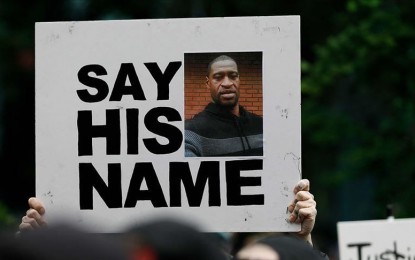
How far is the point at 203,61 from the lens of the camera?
5.26m

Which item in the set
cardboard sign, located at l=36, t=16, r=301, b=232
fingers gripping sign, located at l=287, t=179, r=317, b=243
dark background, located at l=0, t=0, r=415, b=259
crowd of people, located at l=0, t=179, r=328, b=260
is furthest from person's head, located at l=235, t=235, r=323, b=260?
dark background, located at l=0, t=0, r=415, b=259

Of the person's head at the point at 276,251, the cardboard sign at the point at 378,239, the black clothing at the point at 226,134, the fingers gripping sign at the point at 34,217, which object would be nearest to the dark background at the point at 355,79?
the cardboard sign at the point at 378,239

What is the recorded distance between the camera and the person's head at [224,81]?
17.1 feet

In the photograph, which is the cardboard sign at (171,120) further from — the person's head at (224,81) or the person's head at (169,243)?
the person's head at (169,243)

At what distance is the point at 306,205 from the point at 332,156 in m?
14.5

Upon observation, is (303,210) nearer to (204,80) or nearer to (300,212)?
(300,212)

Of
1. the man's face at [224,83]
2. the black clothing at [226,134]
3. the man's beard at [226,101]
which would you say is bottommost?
the black clothing at [226,134]

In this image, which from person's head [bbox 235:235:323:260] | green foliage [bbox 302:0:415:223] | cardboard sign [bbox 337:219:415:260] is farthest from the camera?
green foliage [bbox 302:0:415:223]

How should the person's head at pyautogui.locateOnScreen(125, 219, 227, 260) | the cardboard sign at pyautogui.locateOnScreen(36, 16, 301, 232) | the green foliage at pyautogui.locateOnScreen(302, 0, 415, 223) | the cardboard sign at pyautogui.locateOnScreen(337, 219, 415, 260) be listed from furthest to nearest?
the green foliage at pyautogui.locateOnScreen(302, 0, 415, 223)
the cardboard sign at pyautogui.locateOnScreen(337, 219, 415, 260)
the cardboard sign at pyautogui.locateOnScreen(36, 16, 301, 232)
the person's head at pyautogui.locateOnScreen(125, 219, 227, 260)

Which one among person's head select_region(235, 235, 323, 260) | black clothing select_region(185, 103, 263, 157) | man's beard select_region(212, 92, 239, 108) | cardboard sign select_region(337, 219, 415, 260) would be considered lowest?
cardboard sign select_region(337, 219, 415, 260)

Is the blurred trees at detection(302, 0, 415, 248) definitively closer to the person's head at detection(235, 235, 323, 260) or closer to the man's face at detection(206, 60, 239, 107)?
the man's face at detection(206, 60, 239, 107)

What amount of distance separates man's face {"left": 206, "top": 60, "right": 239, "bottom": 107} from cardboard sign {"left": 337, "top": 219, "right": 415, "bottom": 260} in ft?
7.22

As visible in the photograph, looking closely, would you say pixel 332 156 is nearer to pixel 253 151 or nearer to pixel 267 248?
pixel 253 151

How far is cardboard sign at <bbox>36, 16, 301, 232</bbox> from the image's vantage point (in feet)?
17.1
